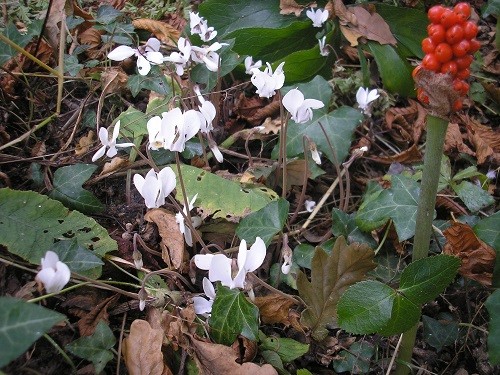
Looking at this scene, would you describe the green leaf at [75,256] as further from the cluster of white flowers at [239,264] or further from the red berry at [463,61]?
the red berry at [463,61]

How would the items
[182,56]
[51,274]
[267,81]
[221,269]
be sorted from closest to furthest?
[51,274] < [221,269] < [267,81] < [182,56]

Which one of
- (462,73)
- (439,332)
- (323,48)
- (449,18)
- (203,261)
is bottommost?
(439,332)

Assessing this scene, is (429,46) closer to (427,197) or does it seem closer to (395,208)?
(427,197)

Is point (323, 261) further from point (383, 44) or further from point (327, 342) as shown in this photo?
point (383, 44)

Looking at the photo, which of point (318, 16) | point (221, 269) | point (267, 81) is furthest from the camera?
point (318, 16)

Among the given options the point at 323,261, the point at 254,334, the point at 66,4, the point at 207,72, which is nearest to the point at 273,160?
the point at 207,72

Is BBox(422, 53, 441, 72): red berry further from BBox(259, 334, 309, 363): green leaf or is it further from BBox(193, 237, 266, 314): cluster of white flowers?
BBox(259, 334, 309, 363): green leaf

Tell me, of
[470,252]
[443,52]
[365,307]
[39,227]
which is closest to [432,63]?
[443,52]
